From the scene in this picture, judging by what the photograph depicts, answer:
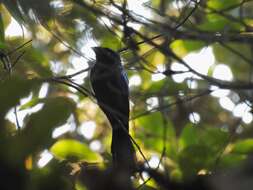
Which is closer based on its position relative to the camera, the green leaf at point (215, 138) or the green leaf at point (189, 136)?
the green leaf at point (215, 138)

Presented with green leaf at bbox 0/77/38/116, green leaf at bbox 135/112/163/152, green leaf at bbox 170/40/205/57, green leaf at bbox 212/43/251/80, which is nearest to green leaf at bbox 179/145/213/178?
green leaf at bbox 0/77/38/116

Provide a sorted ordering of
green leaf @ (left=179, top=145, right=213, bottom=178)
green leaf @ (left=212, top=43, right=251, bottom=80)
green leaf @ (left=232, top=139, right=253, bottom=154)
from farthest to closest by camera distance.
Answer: green leaf @ (left=212, top=43, right=251, bottom=80)
green leaf @ (left=232, top=139, right=253, bottom=154)
green leaf @ (left=179, top=145, right=213, bottom=178)

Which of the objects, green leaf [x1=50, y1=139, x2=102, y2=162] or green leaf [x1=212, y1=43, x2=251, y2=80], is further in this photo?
green leaf [x1=212, y1=43, x2=251, y2=80]

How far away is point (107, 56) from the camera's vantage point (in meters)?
3.10

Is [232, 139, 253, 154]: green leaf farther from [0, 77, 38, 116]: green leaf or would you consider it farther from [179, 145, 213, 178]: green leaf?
[0, 77, 38, 116]: green leaf

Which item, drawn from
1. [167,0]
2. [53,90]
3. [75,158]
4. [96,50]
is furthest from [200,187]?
[53,90]

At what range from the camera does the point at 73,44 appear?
2471 millimetres

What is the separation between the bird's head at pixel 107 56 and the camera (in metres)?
2.96

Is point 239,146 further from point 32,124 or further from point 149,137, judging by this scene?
point 32,124

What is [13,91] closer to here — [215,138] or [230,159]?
[230,159]

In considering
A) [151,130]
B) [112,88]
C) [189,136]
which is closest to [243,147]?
[189,136]

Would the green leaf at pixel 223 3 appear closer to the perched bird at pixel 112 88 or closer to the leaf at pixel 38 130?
the perched bird at pixel 112 88

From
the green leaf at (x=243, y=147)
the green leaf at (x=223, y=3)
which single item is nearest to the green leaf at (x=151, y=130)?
the green leaf at (x=243, y=147)

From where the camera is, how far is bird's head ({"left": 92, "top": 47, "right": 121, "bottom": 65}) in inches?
117
